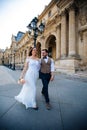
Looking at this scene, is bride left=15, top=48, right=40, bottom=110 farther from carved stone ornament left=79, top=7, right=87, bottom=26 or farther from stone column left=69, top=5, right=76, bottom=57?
carved stone ornament left=79, top=7, right=87, bottom=26

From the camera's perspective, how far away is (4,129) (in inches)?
105

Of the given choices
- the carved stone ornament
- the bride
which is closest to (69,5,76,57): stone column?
the carved stone ornament

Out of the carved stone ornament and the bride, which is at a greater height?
the carved stone ornament

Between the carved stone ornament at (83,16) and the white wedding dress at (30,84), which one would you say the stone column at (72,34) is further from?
the white wedding dress at (30,84)

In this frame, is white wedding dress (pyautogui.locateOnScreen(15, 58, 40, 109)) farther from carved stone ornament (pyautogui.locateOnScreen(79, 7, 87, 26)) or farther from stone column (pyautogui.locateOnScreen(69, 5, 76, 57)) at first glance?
carved stone ornament (pyautogui.locateOnScreen(79, 7, 87, 26))

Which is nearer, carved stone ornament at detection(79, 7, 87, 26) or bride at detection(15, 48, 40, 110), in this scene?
bride at detection(15, 48, 40, 110)

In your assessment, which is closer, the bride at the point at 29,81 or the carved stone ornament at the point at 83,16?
the bride at the point at 29,81

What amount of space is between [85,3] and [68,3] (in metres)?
2.36

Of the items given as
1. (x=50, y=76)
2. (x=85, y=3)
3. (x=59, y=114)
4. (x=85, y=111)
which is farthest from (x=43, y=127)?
(x=85, y=3)

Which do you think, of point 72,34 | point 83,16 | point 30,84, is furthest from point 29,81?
point 83,16

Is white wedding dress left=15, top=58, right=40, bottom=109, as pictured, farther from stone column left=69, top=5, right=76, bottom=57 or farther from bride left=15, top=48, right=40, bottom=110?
stone column left=69, top=5, right=76, bottom=57

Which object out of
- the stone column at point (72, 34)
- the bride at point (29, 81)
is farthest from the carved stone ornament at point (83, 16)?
the bride at point (29, 81)

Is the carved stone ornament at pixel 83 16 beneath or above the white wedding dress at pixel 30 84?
above

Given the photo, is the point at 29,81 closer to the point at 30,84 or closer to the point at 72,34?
the point at 30,84
